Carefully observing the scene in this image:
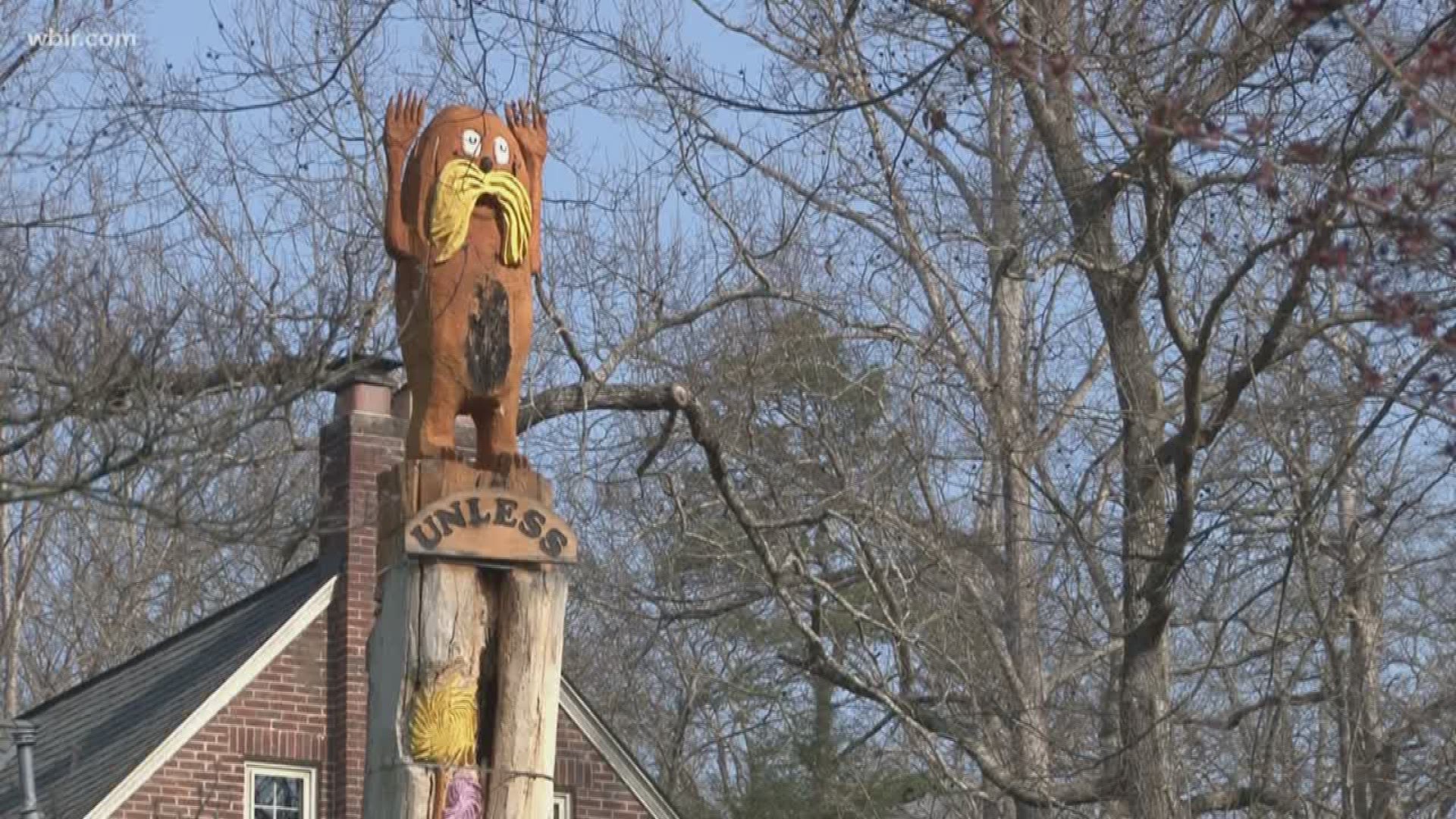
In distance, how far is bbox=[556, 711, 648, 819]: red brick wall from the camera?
17.0 metres

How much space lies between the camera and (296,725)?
1652cm

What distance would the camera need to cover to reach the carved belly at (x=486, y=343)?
9.84 m

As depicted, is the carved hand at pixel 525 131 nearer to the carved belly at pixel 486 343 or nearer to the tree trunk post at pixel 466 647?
the carved belly at pixel 486 343

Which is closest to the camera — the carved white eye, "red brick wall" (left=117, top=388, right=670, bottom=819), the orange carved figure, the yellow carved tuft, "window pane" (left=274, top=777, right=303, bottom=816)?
the yellow carved tuft

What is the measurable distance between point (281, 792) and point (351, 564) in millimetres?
1550

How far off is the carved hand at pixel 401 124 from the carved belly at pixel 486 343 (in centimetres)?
69

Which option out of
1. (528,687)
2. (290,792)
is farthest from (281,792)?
(528,687)

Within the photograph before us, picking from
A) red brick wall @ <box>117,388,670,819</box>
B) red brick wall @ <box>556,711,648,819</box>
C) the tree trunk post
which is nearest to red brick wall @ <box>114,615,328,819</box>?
red brick wall @ <box>117,388,670,819</box>

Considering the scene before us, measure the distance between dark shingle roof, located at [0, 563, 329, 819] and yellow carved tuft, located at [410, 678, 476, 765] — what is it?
6.88m

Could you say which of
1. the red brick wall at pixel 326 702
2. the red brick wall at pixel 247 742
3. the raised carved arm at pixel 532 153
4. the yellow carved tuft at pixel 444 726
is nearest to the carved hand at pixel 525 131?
the raised carved arm at pixel 532 153

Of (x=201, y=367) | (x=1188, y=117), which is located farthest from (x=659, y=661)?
(x=1188, y=117)

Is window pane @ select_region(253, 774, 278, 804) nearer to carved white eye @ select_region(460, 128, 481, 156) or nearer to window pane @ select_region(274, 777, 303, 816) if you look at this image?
window pane @ select_region(274, 777, 303, 816)

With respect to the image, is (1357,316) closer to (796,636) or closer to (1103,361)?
(1103,361)

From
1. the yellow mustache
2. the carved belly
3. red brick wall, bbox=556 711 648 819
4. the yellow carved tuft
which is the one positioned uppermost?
the yellow mustache
